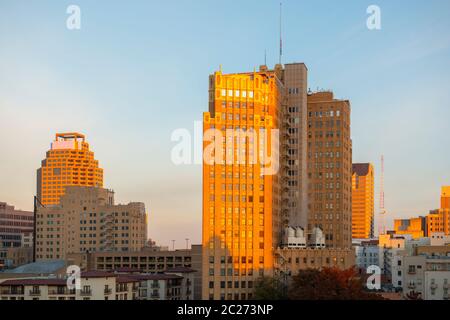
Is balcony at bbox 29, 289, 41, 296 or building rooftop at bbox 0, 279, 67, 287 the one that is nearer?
balcony at bbox 29, 289, 41, 296

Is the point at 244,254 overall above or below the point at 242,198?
below


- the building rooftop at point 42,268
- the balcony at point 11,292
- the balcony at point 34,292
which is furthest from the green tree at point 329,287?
the building rooftop at point 42,268

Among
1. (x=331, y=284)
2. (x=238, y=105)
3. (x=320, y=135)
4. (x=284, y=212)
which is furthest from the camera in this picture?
(x=320, y=135)

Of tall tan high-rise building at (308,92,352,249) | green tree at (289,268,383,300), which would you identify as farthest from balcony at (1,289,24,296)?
tall tan high-rise building at (308,92,352,249)

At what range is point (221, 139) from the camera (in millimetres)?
146125

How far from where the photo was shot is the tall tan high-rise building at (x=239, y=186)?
143 m

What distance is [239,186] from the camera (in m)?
147

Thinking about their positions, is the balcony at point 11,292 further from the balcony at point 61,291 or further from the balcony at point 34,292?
the balcony at point 61,291

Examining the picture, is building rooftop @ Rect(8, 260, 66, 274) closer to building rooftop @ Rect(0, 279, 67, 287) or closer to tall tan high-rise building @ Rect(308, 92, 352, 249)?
building rooftop @ Rect(0, 279, 67, 287)

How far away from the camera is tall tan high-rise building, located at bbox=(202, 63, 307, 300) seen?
143375mm

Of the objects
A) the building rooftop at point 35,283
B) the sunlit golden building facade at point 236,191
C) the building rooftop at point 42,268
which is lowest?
the building rooftop at point 42,268
